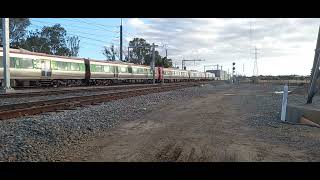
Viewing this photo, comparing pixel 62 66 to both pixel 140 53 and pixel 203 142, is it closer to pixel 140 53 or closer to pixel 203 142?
pixel 203 142

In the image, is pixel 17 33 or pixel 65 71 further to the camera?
pixel 17 33

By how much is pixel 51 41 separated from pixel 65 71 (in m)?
57.0

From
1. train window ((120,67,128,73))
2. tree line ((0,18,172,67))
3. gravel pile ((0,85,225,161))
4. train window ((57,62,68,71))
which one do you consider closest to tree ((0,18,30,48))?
tree line ((0,18,172,67))

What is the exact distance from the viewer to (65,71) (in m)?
39.8

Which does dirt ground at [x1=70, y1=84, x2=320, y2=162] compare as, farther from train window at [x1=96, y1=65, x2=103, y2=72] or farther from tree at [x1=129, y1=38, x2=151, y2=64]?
tree at [x1=129, y1=38, x2=151, y2=64]

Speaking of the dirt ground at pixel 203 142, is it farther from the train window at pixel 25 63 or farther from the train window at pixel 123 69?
the train window at pixel 123 69

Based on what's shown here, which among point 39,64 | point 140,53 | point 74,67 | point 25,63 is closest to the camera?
point 25,63

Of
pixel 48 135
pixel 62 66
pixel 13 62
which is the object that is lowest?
pixel 48 135

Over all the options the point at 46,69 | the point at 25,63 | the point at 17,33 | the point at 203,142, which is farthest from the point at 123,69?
the point at 203,142

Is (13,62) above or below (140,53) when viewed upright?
below

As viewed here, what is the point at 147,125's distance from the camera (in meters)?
12.4
